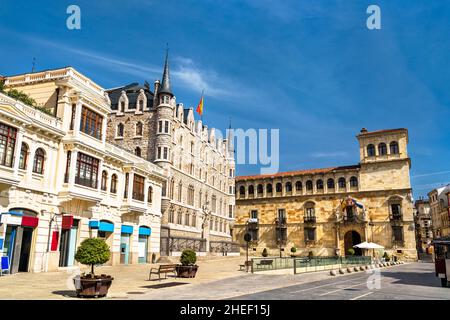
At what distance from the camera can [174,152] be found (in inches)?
1774

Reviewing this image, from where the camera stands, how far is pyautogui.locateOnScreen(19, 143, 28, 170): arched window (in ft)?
74.1

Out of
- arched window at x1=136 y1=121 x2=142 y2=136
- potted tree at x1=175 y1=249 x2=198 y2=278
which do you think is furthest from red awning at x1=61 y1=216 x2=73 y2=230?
arched window at x1=136 y1=121 x2=142 y2=136

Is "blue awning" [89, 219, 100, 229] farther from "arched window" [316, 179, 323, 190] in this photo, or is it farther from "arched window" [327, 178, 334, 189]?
"arched window" [327, 178, 334, 189]

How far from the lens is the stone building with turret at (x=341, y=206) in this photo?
185 feet

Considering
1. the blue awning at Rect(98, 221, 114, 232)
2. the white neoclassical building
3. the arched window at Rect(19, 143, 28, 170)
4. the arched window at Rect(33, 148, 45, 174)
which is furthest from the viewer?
the blue awning at Rect(98, 221, 114, 232)

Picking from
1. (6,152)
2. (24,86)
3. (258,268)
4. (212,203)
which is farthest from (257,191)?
(6,152)

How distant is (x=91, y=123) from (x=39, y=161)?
17.5 feet

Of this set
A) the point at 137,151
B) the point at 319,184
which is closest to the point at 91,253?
the point at 137,151

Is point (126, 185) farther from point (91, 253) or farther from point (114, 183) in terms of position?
point (91, 253)

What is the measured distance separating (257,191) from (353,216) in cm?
1773

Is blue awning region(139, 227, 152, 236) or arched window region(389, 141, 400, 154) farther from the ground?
arched window region(389, 141, 400, 154)

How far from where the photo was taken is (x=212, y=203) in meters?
57.4

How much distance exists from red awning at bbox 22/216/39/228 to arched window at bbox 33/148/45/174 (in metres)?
2.96
